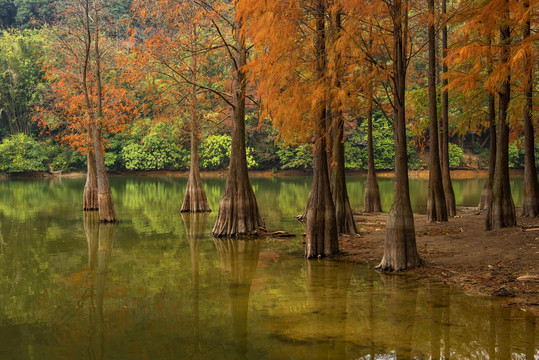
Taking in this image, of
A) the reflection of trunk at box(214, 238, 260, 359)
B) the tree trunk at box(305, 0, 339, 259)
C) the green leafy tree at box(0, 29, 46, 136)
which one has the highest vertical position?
the green leafy tree at box(0, 29, 46, 136)

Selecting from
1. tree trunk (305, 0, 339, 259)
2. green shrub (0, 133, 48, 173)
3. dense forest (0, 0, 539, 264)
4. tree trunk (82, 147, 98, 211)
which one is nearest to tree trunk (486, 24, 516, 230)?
dense forest (0, 0, 539, 264)

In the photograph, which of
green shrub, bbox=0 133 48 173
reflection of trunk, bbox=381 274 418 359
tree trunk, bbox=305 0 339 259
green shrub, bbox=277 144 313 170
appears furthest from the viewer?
green shrub, bbox=277 144 313 170

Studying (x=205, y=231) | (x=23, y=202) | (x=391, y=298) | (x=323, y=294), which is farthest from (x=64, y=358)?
(x=23, y=202)

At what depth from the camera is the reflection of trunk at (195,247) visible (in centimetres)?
835

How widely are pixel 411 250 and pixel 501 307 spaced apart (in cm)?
314

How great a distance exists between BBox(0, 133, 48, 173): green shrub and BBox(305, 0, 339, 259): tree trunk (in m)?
50.5

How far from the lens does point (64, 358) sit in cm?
728

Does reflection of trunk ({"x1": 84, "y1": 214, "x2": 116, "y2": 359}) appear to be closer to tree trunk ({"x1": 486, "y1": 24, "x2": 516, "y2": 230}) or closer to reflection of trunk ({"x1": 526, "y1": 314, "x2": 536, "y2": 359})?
reflection of trunk ({"x1": 526, "y1": 314, "x2": 536, "y2": 359})

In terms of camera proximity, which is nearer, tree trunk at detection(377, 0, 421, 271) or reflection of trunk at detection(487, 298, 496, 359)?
reflection of trunk at detection(487, 298, 496, 359)

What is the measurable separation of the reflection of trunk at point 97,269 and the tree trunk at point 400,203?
6309 mm

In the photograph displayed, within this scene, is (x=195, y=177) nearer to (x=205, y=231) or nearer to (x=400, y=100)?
(x=205, y=231)

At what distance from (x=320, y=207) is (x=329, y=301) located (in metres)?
4.23

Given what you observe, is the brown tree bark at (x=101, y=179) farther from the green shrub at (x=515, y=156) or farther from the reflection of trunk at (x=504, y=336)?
the green shrub at (x=515, y=156)

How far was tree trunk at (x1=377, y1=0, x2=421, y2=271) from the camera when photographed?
11906 millimetres
